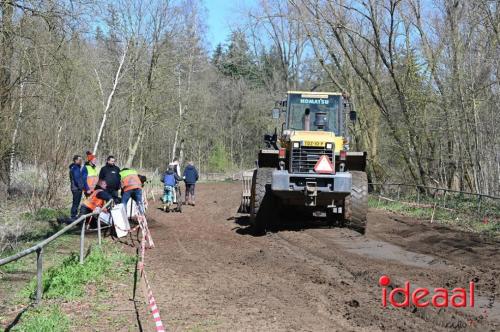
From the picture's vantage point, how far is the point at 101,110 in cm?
3547

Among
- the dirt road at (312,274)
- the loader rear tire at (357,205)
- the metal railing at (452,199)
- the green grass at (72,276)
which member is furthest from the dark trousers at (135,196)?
the metal railing at (452,199)

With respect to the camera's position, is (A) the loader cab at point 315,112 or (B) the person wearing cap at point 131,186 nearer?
(B) the person wearing cap at point 131,186

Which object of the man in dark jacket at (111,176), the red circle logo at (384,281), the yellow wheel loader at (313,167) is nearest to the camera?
the red circle logo at (384,281)

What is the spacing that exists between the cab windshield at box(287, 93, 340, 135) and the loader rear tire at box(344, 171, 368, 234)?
1.42 metres

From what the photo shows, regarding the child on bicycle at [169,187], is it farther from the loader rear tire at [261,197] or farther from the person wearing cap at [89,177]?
the loader rear tire at [261,197]

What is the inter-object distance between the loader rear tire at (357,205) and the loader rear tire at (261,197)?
187cm

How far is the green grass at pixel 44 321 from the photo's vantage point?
5.76 m

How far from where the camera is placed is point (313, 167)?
13.0 metres

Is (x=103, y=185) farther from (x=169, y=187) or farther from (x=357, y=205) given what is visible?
(x=169, y=187)

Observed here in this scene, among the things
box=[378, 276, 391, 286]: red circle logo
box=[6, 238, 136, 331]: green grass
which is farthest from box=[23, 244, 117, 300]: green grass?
box=[378, 276, 391, 286]: red circle logo

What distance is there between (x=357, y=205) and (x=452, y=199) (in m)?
8.23

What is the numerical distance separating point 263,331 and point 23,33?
1071 centimetres

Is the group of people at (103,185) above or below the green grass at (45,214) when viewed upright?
above

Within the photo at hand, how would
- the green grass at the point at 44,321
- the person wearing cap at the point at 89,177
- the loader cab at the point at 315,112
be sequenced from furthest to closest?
the loader cab at the point at 315,112
the person wearing cap at the point at 89,177
the green grass at the point at 44,321
